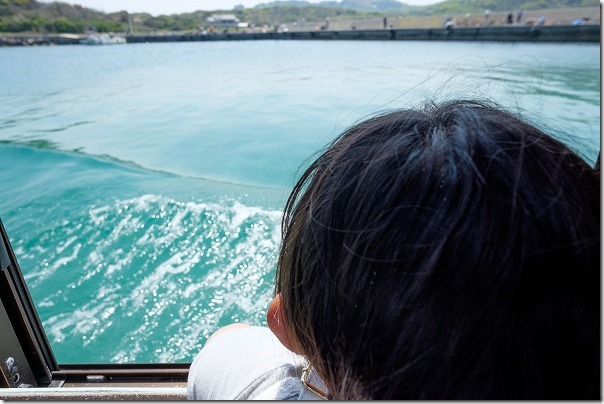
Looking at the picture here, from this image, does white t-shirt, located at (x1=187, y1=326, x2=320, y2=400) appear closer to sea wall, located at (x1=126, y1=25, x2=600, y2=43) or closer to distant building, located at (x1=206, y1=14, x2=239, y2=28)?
sea wall, located at (x1=126, y1=25, x2=600, y2=43)

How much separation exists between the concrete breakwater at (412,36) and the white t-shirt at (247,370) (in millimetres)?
10465

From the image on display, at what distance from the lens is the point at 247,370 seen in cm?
51

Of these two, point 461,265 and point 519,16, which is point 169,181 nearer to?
point 461,265

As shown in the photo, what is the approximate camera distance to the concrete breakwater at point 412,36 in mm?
13977

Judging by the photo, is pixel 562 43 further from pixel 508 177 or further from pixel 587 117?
pixel 508 177

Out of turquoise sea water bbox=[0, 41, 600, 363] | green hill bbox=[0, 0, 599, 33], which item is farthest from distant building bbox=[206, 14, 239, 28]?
turquoise sea water bbox=[0, 41, 600, 363]

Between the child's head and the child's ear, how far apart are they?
68 mm

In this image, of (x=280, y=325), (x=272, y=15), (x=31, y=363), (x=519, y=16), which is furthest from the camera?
(x=272, y=15)

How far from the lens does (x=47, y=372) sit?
1.10m

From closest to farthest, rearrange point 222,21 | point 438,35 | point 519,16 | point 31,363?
point 31,363 → point 519,16 → point 438,35 → point 222,21

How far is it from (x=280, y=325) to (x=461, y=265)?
0.21 m

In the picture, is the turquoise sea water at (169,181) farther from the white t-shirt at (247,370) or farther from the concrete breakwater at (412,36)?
the concrete breakwater at (412,36)

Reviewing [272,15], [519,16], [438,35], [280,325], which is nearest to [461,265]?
[280,325]

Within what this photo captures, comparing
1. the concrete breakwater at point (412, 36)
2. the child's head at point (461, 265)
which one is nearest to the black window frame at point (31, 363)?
the child's head at point (461, 265)
